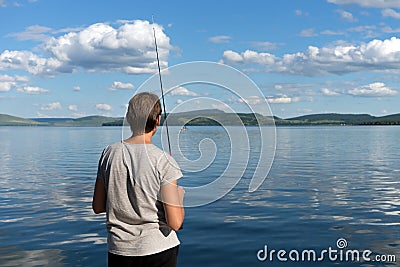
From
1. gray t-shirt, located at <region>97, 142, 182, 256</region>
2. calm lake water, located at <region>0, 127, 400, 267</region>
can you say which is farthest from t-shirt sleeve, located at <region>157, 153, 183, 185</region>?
calm lake water, located at <region>0, 127, 400, 267</region>

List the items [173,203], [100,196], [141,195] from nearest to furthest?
[173,203], [141,195], [100,196]

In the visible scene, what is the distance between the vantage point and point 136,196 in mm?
4293

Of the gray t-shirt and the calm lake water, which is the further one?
the calm lake water

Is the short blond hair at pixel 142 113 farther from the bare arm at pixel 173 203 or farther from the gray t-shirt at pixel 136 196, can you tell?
the bare arm at pixel 173 203

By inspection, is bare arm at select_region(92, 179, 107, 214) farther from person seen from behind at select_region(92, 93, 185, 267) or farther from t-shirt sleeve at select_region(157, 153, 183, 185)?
t-shirt sleeve at select_region(157, 153, 183, 185)

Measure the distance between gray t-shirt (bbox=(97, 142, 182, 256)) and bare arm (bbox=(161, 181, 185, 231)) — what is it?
0.27ft

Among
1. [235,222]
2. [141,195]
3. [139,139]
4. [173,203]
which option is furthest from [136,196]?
[235,222]

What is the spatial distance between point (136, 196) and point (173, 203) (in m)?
0.35

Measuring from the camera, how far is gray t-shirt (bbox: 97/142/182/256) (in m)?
4.23

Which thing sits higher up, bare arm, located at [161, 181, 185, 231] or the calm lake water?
bare arm, located at [161, 181, 185, 231]

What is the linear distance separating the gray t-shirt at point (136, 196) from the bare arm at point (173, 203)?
0.27ft

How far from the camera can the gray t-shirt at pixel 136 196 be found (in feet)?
13.9

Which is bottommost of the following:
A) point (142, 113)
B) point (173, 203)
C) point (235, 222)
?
point (235, 222)

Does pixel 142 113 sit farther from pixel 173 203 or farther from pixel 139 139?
pixel 173 203
